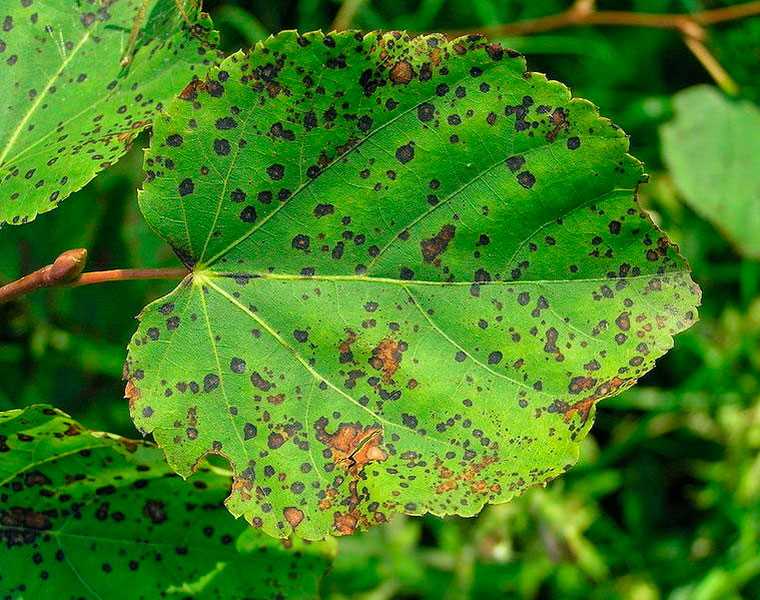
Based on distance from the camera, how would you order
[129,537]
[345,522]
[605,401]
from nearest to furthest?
[345,522] → [129,537] → [605,401]

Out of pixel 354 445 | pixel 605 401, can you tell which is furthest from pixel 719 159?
pixel 354 445

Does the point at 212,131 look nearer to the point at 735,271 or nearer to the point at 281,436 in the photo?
the point at 281,436

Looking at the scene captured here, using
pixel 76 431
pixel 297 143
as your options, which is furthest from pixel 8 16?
pixel 76 431

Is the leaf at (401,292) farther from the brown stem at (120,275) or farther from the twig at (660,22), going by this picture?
the twig at (660,22)

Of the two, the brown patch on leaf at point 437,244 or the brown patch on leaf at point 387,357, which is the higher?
the brown patch on leaf at point 437,244

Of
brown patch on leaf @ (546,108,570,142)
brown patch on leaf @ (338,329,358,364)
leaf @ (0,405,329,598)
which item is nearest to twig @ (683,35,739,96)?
brown patch on leaf @ (546,108,570,142)

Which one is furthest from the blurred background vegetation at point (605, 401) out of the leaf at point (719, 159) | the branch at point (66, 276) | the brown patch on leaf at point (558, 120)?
the brown patch on leaf at point (558, 120)

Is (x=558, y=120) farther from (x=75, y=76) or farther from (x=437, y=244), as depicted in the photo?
(x=75, y=76)
